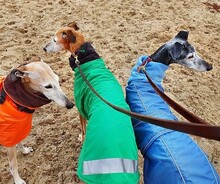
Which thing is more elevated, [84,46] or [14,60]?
[84,46]

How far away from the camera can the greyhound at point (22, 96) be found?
274 cm

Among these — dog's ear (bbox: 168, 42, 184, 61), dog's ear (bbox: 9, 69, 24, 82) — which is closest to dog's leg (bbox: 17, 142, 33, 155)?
dog's ear (bbox: 9, 69, 24, 82)

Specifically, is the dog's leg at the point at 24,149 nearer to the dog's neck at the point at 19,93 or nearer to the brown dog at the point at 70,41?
the brown dog at the point at 70,41

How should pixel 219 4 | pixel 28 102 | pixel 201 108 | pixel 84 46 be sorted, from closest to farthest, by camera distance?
1. pixel 28 102
2. pixel 84 46
3. pixel 201 108
4. pixel 219 4

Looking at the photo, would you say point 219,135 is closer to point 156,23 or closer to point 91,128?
point 91,128

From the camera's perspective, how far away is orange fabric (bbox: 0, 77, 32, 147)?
2.74 metres

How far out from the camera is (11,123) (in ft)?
9.05

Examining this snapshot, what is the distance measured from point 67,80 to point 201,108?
157cm

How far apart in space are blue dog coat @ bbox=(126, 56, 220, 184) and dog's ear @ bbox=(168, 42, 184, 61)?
857mm

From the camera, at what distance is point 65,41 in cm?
367

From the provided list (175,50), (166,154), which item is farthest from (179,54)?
(166,154)

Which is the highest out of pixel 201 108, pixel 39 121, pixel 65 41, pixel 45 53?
pixel 65 41

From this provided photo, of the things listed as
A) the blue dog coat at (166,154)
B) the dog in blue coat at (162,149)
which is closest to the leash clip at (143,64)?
the dog in blue coat at (162,149)

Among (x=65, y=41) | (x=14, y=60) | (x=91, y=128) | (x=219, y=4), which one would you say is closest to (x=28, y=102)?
(x=91, y=128)
